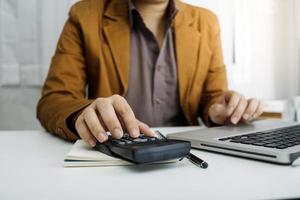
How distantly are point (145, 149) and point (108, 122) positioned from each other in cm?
10

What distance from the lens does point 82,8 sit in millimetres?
1062

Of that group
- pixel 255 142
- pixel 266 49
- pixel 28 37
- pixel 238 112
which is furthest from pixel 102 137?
pixel 266 49

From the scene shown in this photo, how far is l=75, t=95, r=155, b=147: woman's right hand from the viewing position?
1.70 ft

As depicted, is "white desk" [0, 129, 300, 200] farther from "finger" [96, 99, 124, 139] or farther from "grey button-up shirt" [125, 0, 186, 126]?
"grey button-up shirt" [125, 0, 186, 126]

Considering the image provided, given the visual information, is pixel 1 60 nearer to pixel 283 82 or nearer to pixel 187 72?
pixel 187 72

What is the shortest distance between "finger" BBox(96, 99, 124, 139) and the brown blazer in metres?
0.37

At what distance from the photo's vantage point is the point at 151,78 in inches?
42.2

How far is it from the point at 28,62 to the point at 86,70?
1.11 feet

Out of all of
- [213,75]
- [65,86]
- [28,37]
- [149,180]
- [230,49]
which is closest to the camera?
[149,180]

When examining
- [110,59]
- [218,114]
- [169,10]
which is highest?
[169,10]

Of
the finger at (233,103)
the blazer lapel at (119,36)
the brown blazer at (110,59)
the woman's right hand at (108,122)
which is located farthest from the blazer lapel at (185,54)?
the woman's right hand at (108,122)

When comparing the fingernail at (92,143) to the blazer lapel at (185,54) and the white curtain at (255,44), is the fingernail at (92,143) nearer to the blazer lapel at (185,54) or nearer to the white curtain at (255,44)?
the blazer lapel at (185,54)

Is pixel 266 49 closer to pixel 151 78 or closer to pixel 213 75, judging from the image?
pixel 213 75

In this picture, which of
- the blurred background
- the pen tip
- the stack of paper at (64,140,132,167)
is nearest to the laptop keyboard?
the pen tip
